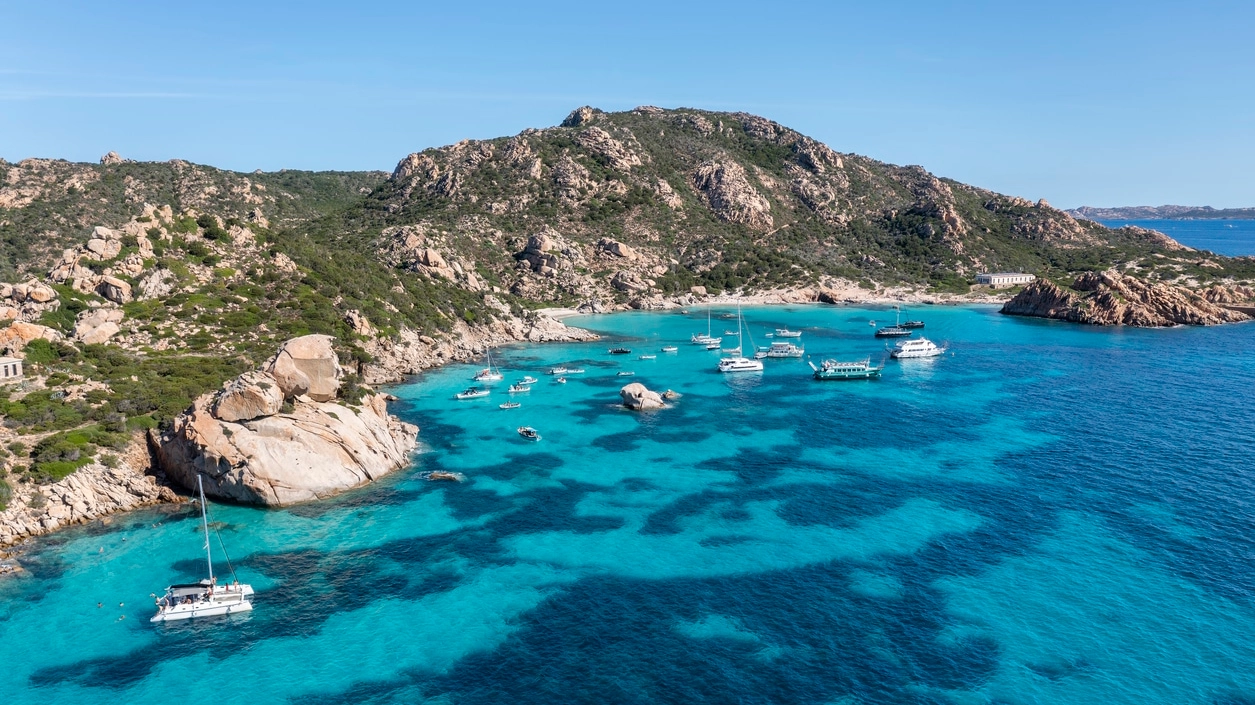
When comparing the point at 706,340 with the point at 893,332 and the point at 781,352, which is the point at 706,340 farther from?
the point at 893,332

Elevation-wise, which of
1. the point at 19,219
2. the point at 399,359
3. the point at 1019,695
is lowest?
the point at 1019,695

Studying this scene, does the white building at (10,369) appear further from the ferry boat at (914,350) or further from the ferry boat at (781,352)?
the ferry boat at (914,350)

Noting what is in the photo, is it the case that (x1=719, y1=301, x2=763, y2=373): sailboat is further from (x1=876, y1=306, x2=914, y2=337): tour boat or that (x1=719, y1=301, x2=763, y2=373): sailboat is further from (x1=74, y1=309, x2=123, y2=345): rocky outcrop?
(x1=74, y1=309, x2=123, y2=345): rocky outcrop

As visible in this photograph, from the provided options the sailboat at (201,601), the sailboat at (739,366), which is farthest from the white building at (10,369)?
the sailboat at (739,366)

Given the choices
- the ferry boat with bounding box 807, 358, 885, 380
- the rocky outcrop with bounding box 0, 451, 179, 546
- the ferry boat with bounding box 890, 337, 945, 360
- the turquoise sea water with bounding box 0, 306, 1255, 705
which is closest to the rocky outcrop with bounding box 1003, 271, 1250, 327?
the ferry boat with bounding box 890, 337, 945, 360

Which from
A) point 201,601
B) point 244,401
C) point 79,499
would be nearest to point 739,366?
point 244,401

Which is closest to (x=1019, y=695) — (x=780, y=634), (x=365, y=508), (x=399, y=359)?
(x=780, y=634)

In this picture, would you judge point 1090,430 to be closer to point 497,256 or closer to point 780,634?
point 780,634
